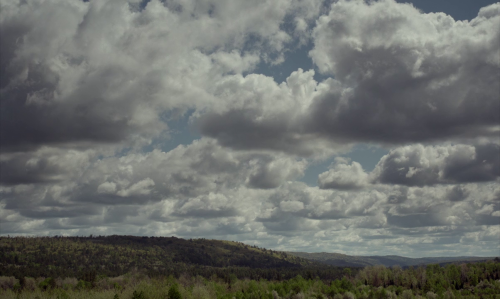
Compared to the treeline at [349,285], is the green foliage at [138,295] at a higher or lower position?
higher

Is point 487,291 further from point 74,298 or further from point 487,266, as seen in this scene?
point 74,298

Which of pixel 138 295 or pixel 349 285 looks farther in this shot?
pixel 349 285

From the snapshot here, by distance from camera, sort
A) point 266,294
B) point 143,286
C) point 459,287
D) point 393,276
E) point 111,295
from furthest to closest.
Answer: point 393,276 → point 459,287 → point 266,294 → point 143,286 → point 111,295

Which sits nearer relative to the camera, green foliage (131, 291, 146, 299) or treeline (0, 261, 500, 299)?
green foliage (131, 291, 146, 299)

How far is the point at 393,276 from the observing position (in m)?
171

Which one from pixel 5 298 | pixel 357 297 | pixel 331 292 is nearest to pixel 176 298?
pixel 5 298

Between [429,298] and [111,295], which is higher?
[111,295]

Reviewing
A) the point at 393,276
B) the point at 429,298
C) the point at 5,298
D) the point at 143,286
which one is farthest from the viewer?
the point at 393,276

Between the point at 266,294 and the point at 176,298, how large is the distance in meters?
43.4

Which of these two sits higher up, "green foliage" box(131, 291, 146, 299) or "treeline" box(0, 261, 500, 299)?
"green foliage" box(131, 291, 146, 299)

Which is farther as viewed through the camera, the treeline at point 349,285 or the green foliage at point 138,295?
the treeline at point 349,285

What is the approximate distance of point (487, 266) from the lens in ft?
593

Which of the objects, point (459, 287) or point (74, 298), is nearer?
point (74, 298)

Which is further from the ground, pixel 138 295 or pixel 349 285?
pixel 138 295
